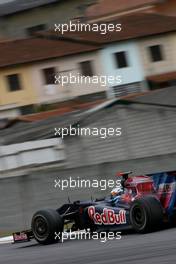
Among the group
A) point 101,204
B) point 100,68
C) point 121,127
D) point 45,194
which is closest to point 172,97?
point 121,127

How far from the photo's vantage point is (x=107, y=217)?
39.8ft

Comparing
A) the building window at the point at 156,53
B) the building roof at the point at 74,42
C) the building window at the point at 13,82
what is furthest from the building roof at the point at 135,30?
the building window at the point at 13,82

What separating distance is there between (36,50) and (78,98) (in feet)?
12.9

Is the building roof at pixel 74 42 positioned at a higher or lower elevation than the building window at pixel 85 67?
higher

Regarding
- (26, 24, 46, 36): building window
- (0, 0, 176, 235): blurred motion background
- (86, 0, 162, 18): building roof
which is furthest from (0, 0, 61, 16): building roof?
(86, 0, 162, 18): building roof

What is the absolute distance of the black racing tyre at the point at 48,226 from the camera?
12250mm

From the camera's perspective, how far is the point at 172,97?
38.1m

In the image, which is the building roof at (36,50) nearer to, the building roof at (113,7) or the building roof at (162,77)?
the building roof at (162,77)

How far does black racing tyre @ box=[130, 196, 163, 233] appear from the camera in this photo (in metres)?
11.1

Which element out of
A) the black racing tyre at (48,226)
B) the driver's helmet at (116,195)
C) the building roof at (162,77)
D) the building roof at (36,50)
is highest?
the building roof at (36,50)

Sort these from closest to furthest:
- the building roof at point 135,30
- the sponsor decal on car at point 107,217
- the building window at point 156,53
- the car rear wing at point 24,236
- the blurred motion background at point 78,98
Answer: the sponsor decal on car at point 107,217 < the car rear wing at point 24,236 < the blurred motion background at point 78,98 < the building roof at point 135,30 < the building window at point 156,53

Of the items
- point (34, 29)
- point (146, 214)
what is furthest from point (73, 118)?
point (34, 29)

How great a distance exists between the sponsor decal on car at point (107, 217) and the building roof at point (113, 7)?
4483 centimetres

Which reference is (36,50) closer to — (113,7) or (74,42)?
(74,42)
